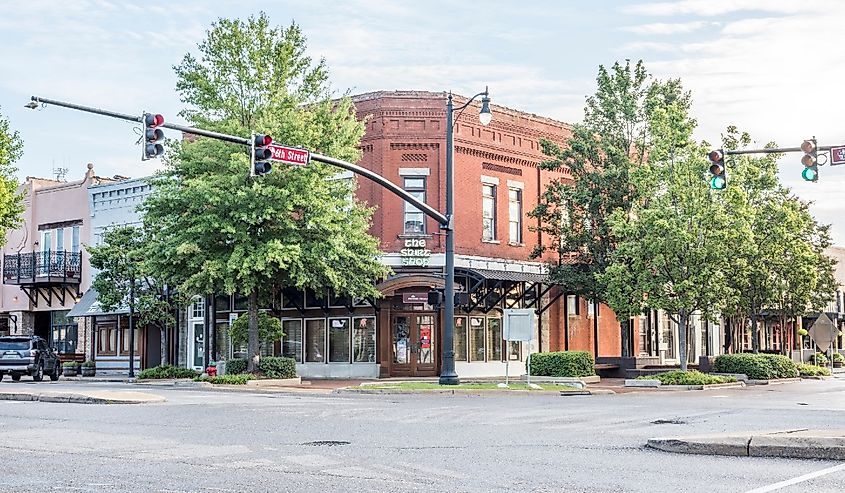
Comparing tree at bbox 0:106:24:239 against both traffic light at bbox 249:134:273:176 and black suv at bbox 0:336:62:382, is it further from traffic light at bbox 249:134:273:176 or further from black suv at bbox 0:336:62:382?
traffic light at bbox 249:134:273:176

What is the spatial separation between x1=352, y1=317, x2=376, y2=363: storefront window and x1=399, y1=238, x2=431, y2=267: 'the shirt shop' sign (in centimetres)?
256

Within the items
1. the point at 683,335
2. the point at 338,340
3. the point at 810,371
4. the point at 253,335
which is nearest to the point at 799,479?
the point at 683,335

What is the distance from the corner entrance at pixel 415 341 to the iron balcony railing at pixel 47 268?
18.7 meters

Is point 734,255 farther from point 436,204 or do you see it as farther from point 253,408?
point 253,408

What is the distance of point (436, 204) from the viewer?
3878 cm

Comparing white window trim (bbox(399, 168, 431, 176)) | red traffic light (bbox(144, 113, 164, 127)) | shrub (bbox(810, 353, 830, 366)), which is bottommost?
shrub (bbox(810, 353, 830, 366))

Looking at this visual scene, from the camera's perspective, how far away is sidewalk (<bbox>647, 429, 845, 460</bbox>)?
40.2 feet

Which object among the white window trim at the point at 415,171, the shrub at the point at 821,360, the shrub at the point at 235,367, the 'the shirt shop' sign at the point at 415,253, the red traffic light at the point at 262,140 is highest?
the white window trim at the point at 415,171

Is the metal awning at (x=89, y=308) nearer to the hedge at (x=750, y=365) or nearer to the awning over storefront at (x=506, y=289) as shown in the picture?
the awning over storefront at (x=506, y=289)

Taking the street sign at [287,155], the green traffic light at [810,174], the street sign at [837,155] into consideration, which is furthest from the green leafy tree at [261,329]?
the street sign at [837,155]

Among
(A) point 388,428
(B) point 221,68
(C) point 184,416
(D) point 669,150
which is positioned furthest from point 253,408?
(D) point 669,150

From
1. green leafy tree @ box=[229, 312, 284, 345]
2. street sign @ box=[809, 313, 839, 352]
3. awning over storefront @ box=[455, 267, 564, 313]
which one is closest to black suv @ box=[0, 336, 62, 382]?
green leafy tree @ box=[229, 312, 284, 345]

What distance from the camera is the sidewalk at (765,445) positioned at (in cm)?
1227

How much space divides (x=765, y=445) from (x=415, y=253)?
26640 millimetres
